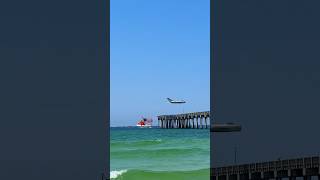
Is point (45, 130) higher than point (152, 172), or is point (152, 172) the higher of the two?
point (45, 130)

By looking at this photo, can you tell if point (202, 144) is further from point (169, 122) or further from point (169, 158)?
point (169, 122)

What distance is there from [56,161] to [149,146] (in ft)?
175

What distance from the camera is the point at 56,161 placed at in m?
63.2
